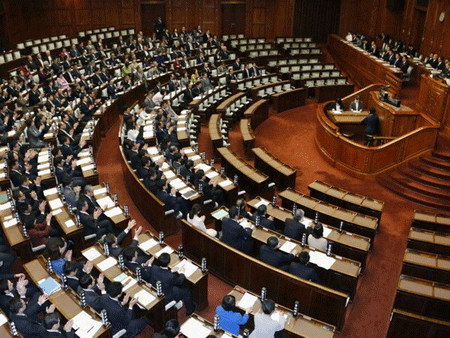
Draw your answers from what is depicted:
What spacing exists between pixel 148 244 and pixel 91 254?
956 millimetres

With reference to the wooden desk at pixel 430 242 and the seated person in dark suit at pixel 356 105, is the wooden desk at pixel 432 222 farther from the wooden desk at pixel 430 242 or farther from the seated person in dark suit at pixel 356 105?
the seated person in dark suit at pixel 356 105

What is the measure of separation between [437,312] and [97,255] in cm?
540

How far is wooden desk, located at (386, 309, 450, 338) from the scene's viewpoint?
19.3 ft

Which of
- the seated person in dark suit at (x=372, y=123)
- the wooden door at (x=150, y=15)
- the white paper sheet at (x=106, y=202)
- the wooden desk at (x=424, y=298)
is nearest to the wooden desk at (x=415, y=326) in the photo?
the wooden desk at (x=424, y=298)

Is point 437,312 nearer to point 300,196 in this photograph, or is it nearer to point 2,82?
point 300,196

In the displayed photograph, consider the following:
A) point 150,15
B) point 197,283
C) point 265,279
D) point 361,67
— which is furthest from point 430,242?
point 150,15

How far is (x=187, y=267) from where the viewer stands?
281 inches

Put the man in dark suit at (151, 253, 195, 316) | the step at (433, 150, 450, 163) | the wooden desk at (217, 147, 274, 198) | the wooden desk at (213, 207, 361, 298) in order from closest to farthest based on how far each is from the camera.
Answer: the man in dark suit at (151, 253, 195, 316) < the wooden desk at (213, 207, 361, 298) < the wooden desk at (217, 147, 274, 198) < the step at (433, 150, 450, 163)

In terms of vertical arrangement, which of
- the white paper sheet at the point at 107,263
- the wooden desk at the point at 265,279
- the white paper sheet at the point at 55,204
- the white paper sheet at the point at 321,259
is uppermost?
the white paper sheet at the point at 55,204

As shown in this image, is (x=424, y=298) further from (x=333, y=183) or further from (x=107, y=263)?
(x=333, y=183)

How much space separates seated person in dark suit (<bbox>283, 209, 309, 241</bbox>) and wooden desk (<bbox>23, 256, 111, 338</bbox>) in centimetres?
372

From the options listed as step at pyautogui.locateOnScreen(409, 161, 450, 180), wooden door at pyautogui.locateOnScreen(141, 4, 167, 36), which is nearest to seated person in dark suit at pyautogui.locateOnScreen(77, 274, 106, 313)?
step at pyautogui.locateOnScreen(409, 161, 450, 180)

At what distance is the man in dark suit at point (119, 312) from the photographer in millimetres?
6039

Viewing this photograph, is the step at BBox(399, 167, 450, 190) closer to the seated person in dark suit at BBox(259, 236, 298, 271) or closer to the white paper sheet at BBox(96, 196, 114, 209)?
the seated person in dark suit at BBox(259, 236, 298, 271)
